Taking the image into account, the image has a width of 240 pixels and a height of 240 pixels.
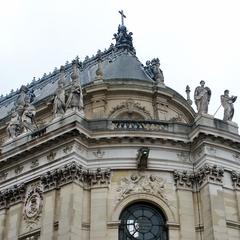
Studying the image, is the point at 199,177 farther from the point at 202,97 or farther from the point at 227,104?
the point at 227,104

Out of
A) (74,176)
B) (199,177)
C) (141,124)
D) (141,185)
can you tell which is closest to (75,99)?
(141,124)

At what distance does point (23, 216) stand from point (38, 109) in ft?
31.8

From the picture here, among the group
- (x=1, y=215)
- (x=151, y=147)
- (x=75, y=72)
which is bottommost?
(x=1, y=215)

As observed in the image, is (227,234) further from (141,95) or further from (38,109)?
(38,109)

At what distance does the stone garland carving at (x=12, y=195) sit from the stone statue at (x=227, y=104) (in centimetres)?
1043

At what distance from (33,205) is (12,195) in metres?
1.59

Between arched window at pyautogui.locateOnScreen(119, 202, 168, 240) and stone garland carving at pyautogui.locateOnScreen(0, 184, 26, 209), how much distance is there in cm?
512

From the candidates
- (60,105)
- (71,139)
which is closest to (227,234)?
(71,139)

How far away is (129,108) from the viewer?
105 feet

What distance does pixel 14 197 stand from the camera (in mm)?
27375

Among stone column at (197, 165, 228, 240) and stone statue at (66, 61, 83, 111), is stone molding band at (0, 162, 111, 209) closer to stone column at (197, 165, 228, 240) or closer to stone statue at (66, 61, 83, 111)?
stone statue at (66, 61, 83, 111)

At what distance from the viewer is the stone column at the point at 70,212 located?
23953 mm

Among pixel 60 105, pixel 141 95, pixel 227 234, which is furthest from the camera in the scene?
pixel 141 95

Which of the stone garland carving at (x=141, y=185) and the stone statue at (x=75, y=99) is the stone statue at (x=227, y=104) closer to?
the stone garland carving at (x=141, y=185)
